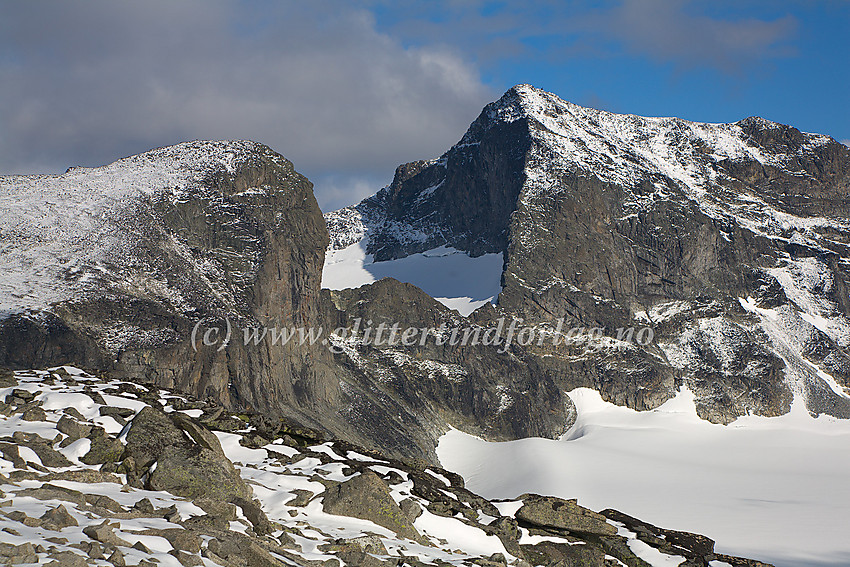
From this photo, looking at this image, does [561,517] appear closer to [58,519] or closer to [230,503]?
[230,503]

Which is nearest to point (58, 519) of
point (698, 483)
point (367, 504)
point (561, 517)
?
point (367, 504)

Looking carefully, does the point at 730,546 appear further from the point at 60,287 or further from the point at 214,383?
the point at 60,287

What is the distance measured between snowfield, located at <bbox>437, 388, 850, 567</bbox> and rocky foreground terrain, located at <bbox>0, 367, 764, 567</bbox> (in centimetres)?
8251

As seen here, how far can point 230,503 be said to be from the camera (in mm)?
23047

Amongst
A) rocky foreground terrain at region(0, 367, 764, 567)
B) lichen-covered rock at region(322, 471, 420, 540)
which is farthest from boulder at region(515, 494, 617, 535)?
lichen-covered rock at region(322, 471, 420, 540)

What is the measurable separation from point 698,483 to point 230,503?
149 m

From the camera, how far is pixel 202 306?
140000mm

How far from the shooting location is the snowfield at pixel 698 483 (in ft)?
385

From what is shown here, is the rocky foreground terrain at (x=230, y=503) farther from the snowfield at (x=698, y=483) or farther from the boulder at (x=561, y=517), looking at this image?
the snowfield at (x=698, y=483)

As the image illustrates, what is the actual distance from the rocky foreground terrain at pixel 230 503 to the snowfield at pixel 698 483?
8251 cm

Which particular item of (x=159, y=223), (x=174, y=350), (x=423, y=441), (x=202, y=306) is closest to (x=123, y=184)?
(x=159, y=223)

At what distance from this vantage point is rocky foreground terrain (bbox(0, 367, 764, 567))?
18641mm

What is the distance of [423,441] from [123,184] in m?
72.3

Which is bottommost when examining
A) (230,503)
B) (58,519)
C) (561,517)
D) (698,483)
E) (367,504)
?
(58,519)
